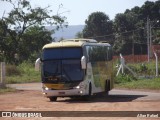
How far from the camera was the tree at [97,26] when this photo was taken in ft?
359

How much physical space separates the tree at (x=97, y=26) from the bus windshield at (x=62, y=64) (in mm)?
82817

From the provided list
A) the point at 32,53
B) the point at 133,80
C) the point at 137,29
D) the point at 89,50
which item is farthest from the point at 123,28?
the point at 89,50

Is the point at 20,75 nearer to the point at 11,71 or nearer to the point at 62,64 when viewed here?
the point at 11,71

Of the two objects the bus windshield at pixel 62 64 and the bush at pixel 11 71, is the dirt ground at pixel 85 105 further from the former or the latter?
the bush at pixel 11 71

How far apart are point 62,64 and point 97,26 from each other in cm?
8441

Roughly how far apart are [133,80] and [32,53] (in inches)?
1306

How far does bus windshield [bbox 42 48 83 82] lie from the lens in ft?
85.7

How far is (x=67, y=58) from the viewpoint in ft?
86.3

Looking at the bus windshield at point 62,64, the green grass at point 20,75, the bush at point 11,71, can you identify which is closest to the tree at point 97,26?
the green grass at point 20,75

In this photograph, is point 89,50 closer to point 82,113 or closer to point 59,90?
point 59,90

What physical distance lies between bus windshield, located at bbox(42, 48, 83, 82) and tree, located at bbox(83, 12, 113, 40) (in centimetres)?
8282

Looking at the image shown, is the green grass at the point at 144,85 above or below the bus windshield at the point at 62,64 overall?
below

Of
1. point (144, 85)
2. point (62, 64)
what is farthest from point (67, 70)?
point (144, 85)

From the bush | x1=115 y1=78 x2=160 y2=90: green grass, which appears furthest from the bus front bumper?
the bush
